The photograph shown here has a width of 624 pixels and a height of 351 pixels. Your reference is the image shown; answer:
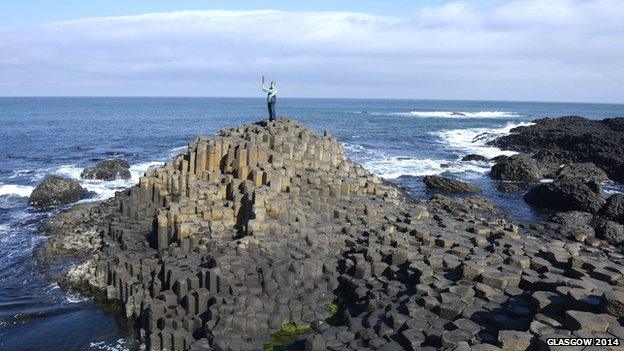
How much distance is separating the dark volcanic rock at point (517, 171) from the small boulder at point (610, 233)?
10.8 m

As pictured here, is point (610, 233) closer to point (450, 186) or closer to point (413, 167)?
point (450, 186)

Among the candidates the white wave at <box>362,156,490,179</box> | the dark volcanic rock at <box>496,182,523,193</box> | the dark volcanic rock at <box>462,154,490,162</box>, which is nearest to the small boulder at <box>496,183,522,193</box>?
the dark volcanic rock at <box>496,182,523,193</box>

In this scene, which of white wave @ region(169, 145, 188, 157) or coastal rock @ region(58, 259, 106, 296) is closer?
coastal rock @ region(58, 259, 106, 296)

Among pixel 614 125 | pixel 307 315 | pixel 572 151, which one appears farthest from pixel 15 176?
pixel 614 125

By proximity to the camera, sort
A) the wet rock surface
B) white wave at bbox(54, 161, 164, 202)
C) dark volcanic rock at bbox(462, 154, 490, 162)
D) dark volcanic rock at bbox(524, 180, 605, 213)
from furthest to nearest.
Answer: dark volcanic rock at bbox(462, 154, 490, 162) → white wave at bbox(54, 161, 164, 202) → dark volcanic rock at bbox(524, 180, 605, 213) → the wet rock surface

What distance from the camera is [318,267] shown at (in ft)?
33.8

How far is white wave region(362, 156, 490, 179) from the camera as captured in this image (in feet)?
94.9

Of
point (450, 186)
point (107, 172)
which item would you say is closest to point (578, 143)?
point (450, 186)

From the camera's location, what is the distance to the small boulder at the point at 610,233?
15992mm

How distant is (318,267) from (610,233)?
440 inches

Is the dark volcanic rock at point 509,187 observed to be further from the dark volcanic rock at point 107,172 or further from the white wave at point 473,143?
the dark volcanic rock at point 107,172

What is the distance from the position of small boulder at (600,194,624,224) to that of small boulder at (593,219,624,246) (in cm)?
297

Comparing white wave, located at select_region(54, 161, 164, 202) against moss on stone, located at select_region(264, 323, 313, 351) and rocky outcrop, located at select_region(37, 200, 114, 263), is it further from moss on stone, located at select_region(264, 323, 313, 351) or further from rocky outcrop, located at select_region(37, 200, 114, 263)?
moss on stone, located at select_region(264, 323, 313, 351)

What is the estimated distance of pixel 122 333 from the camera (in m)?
10.1
